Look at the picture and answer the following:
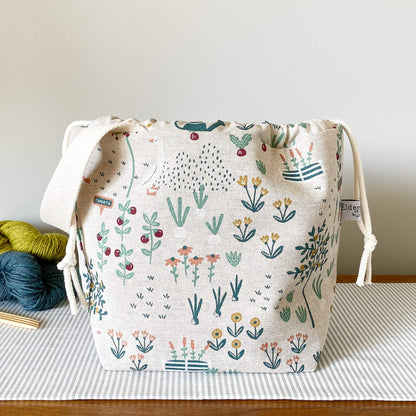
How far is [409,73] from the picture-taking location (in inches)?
42.1

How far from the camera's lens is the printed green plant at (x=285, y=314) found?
690mm

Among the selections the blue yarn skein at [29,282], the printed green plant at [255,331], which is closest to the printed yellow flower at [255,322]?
the printed green plant at [255,331]

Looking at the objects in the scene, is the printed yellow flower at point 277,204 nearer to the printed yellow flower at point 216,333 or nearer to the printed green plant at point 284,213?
the printed green plant at point 284,213

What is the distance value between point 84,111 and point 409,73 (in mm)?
600

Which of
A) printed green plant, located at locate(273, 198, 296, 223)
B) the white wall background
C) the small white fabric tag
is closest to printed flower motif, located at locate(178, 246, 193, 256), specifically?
printed green plant, located at locate(273, 198, 296, 223)

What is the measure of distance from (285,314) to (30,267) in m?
0.39

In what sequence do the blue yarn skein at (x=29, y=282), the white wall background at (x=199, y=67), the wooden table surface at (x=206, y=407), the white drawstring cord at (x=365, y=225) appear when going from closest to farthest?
the wooden table surface at (x=206, y=407), the white drawstring cord at (x=365, y=225), the blue yarn skein at (x=29, y=282), the white wall background at (x=199, y=67)

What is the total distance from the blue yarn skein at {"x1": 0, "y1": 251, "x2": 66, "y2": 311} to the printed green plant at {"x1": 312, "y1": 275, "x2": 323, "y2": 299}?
412 millimetres

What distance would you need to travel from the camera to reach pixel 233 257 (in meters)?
0.67

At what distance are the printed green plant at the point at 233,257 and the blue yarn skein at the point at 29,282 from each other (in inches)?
13.5

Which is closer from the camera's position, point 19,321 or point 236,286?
point 236,286

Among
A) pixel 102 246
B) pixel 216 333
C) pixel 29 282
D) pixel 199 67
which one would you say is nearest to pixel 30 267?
pixel 29 282

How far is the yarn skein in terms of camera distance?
866mm

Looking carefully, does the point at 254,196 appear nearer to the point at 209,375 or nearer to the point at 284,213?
the point at 284,213
